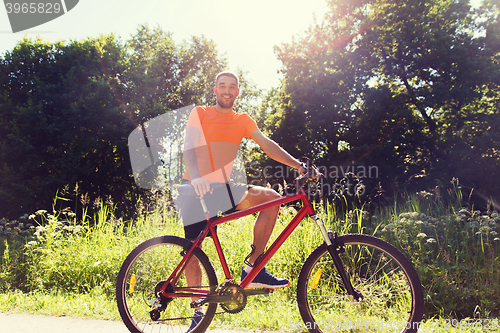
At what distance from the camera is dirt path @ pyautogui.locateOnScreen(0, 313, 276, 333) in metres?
2.47

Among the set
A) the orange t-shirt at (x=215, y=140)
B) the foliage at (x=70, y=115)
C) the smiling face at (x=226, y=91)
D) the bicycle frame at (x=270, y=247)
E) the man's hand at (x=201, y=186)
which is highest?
the foliage at (x=70, y=115)

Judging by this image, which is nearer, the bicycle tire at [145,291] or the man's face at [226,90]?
the bicycle tire at [145,291]

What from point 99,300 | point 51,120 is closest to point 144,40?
point 51,120

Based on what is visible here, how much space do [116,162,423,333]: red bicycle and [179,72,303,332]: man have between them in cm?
11

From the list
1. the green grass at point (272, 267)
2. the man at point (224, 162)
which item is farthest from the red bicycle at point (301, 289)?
the green grass at point (272, 267)

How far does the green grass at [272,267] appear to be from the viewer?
293 centimetres

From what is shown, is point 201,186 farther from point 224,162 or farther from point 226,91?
point 226,91

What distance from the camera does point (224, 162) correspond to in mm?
2607

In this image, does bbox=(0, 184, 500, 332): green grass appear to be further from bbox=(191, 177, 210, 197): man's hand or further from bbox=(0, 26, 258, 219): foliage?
bbox=(0, 26, 258, 219): foliage

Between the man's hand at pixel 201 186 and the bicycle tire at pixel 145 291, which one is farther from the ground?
the man's hand at pixel 201 186

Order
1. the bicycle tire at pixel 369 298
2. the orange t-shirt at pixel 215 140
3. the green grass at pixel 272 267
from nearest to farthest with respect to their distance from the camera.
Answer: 1. the bicycle tire at pixel 369 298
2. the orange t-shirt at pixel 215 140
3. the green grass at pixel 272 267

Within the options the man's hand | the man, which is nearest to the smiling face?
the man

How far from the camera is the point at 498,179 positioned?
15.5m

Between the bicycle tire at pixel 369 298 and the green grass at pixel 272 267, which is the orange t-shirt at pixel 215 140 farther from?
the green grass at pixel 272 267
